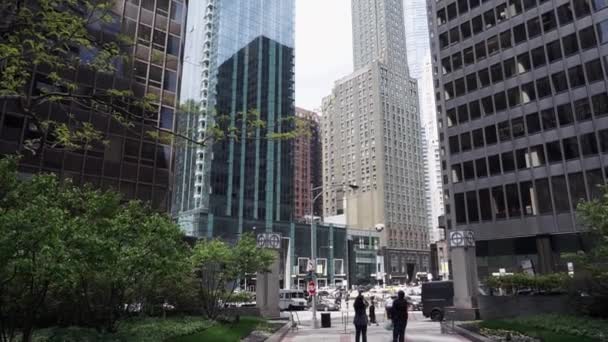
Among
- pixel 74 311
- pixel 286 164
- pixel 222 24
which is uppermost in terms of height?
pixel 222 24

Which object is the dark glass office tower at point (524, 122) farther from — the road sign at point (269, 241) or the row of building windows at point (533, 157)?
the road sign at point (269, 241)

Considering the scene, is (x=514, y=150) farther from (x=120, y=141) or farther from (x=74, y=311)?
(x=74, y=311)

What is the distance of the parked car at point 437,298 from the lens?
29.7m

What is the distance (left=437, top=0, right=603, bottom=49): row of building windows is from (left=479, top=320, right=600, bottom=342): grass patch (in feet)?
121

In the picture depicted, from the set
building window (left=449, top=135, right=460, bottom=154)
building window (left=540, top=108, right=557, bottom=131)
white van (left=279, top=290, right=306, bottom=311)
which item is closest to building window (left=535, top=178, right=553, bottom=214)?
building window (left=540, top=108, right=557, bottom=131)

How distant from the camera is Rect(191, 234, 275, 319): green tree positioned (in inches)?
874

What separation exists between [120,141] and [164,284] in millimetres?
20210

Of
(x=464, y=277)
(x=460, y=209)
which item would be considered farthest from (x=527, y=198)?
(x=464, y=277)

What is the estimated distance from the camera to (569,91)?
144 feet

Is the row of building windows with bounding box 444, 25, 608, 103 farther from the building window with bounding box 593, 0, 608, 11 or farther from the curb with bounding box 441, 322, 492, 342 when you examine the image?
the curb with bounding box 441, 322, 492, 342

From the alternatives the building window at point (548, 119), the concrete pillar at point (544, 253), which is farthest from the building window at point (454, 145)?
the concrete pillar at point (544, 253)

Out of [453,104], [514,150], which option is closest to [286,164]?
[453,104]

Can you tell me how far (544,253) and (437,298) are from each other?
18592 mm

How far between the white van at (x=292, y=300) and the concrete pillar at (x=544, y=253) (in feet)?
76.3
